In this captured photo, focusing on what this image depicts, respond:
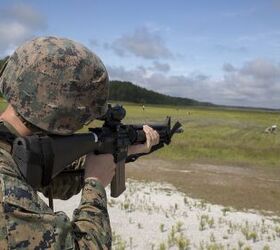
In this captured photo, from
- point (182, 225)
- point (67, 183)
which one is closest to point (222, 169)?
point (182, 225)

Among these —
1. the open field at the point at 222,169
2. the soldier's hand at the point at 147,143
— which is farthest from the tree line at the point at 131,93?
the soldier's hand at the point at 147,143

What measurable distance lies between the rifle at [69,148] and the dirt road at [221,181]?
10.7 m

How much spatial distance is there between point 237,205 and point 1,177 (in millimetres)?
12461

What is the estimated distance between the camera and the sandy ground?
937cm

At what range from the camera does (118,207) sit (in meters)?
11.5

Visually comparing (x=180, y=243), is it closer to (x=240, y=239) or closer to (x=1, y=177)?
(x=240, y=239)

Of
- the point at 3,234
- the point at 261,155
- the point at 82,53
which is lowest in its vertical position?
the point at 261,155

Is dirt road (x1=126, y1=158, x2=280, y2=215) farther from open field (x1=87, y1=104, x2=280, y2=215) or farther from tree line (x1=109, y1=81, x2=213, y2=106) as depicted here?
tree line (x1=109, y1=81, x2=213, y2=106)

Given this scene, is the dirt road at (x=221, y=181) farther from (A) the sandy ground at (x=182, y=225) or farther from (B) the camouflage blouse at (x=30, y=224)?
(B) the camouflage blouse at (x=30, y=224)

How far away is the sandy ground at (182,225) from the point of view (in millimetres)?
9367

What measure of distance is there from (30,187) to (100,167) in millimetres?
690

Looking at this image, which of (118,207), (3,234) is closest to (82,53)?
(3,234)

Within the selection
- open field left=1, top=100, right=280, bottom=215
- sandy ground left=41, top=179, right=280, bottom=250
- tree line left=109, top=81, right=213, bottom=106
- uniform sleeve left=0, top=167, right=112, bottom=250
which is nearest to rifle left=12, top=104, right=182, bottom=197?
uniform sleeve left=0, top=167, right=112, bottom=250

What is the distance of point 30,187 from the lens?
2191 millimetres
